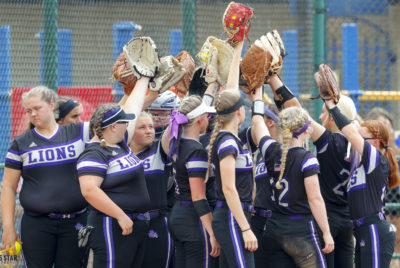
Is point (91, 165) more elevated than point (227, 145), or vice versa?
point (227, 145)

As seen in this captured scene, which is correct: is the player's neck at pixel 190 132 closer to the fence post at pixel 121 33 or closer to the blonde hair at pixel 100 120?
the blonde hair at pixel 100 120

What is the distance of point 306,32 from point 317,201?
8.62 ft

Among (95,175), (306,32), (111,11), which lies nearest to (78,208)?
(95,175)

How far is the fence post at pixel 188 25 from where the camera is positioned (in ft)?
20.0

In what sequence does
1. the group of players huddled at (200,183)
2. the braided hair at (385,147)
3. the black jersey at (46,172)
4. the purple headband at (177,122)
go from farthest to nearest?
the braided hair at (385,147) → the black jersey at (46,172) → the purple headband at (177,122) → the group of players huddled at (200,183)

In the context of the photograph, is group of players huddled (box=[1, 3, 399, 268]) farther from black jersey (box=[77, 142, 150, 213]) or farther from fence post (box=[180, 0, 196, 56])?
fence post (box=[180, 0, 196, 56])

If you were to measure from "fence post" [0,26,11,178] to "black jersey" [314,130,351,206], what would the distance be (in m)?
2.59

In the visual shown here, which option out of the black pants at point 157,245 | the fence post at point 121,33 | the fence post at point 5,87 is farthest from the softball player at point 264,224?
the fence post at point 5,87

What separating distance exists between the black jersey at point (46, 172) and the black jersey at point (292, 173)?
131 centimetres

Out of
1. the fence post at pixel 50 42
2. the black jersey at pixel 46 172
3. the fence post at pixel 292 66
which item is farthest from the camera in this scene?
the fence post at pixel 292 66

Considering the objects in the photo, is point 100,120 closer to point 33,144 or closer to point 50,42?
point 33,144

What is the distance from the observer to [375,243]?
4.70 metres

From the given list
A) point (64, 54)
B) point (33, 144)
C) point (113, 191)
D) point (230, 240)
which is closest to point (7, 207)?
point (33, 144)

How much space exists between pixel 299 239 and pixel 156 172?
3.56 feet
